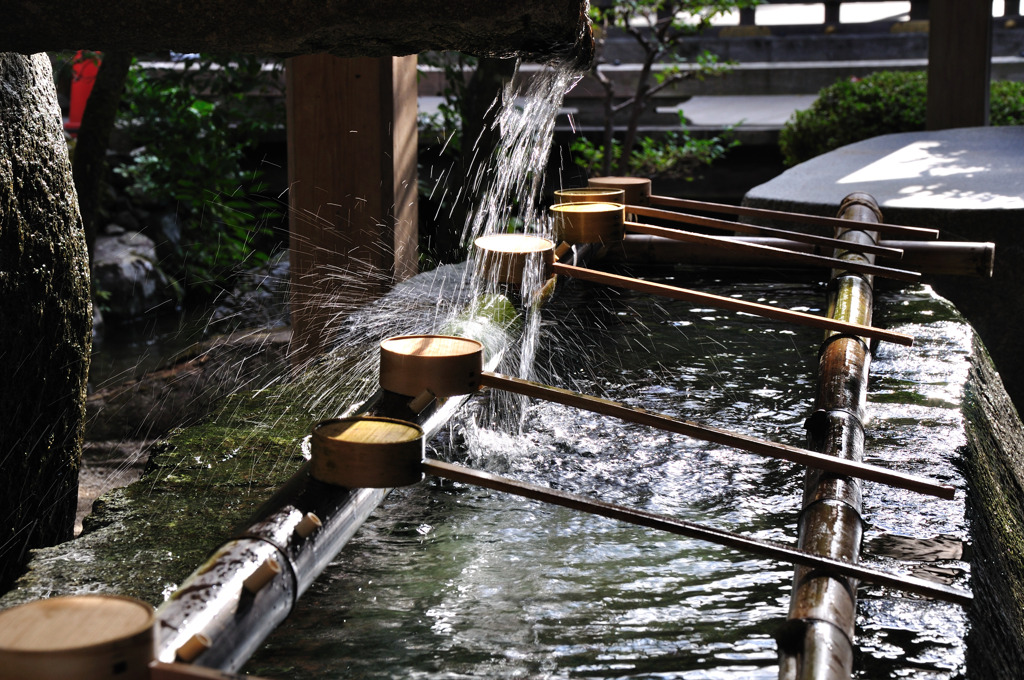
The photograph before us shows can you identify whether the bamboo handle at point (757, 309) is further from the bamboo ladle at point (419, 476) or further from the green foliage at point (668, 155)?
the green foliage at point (668, 155)

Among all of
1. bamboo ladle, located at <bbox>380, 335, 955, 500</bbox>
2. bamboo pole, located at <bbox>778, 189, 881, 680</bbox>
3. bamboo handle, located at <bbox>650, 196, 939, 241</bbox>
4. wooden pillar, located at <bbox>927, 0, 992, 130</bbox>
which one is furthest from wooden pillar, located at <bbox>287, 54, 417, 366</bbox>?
wooden pillar, located at <bbox>927, 0, 992, 130</bbox>

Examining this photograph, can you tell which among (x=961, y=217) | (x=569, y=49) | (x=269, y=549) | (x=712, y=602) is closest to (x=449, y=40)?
(x=569, y=49)

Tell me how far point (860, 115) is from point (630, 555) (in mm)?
8510

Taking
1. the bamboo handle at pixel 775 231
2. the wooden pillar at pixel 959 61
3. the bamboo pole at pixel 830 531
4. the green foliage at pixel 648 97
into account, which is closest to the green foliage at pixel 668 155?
the green foliage at pixel 648 97

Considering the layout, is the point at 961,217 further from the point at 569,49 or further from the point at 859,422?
the point at 569,49

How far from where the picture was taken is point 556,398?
1845mm

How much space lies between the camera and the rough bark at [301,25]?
1.77m

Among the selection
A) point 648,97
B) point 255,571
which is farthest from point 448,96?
point 255,571

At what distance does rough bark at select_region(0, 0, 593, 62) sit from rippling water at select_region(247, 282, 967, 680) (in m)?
1.06

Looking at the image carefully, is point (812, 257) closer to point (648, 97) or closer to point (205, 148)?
point (205, 148)

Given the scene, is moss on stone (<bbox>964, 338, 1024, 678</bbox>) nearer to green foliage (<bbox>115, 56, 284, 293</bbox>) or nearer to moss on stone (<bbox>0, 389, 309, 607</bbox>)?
moss on stone (<bbox>0, 389, 309, 607</bbox>)

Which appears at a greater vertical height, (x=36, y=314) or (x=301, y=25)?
(x=301, y=25)

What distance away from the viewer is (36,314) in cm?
290

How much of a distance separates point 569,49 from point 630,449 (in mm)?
1200
